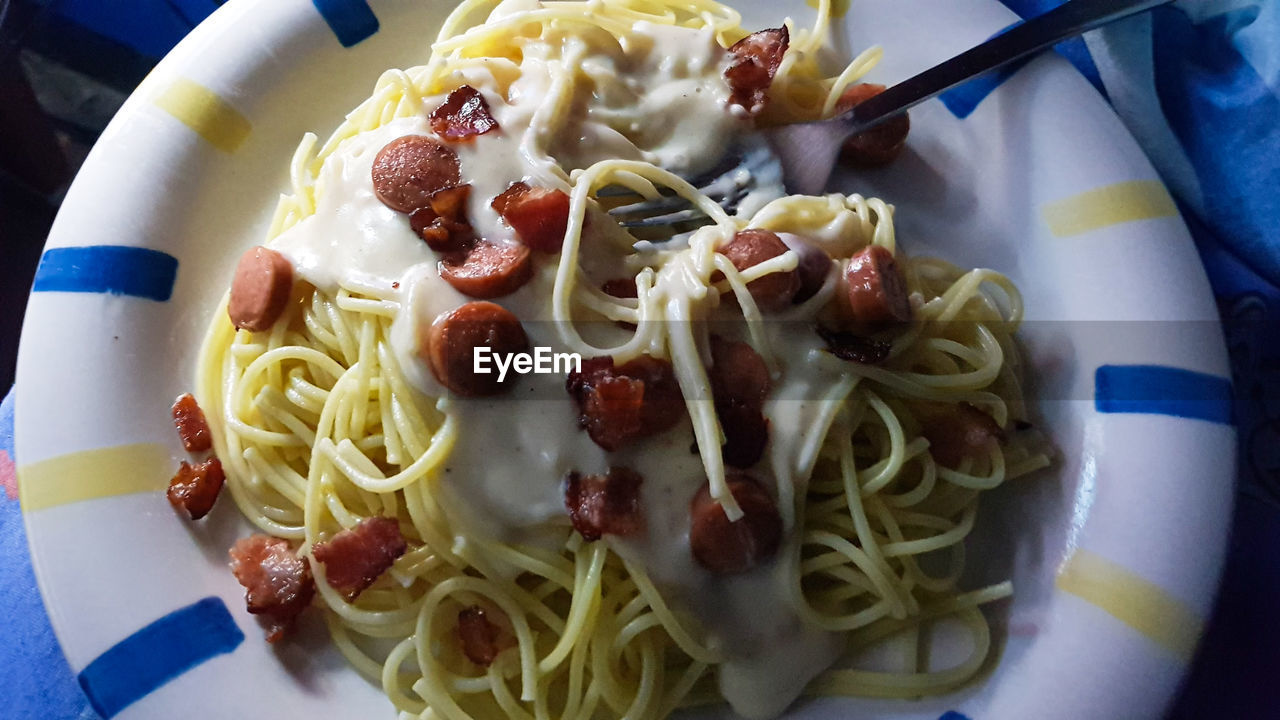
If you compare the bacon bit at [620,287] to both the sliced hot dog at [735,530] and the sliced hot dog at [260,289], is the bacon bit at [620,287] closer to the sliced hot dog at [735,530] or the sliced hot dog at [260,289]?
the sliced hot dog at [735,530]

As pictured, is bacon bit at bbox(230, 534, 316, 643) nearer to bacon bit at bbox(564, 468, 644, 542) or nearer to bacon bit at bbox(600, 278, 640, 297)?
bacon bit at bbox(564, 468, 644, 542)

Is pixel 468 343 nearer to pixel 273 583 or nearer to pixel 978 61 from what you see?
pixel 273 583

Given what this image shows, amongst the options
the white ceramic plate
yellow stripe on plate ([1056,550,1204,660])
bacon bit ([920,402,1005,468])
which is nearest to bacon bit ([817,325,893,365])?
bacon bit ([920,402,1005,468])

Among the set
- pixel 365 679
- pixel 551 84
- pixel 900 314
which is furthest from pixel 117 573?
pixel 900 314

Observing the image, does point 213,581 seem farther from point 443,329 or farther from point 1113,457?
point 1113,457

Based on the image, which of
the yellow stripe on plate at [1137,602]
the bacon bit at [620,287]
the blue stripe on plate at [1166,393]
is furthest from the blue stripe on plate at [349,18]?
the yellow stripe on plate at [1137,602]

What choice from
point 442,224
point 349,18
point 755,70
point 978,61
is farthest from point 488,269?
point 978,61
